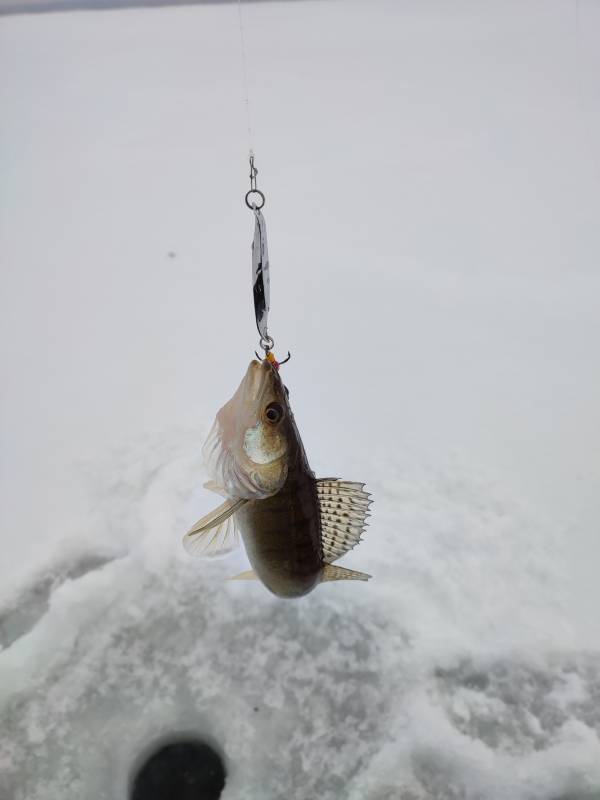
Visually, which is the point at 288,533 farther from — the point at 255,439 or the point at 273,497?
the point at 255,439

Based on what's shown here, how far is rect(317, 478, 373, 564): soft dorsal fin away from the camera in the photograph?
1.36 metres

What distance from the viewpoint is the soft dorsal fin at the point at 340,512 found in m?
1.36

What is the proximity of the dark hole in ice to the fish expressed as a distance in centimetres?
71

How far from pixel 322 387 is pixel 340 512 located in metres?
1.50

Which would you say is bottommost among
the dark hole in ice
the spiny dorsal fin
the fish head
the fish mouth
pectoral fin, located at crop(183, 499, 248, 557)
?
the dark hole in ice

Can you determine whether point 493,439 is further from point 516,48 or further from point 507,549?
point 516,48

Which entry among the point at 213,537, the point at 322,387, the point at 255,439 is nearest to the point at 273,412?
the point at 255,439

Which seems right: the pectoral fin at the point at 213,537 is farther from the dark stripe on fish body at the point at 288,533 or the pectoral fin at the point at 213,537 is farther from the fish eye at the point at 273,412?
the fish eye at the point at 273,412

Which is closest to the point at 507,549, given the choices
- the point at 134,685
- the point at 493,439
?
the point at 493,439

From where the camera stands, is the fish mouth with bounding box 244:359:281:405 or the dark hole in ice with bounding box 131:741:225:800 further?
the dark hole in ice with bounding box 131:741:225:800

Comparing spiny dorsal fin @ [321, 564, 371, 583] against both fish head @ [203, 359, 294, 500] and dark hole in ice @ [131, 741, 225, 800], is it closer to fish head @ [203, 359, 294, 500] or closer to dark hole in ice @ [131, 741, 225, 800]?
fish head @ [203, 359, 294, 500]

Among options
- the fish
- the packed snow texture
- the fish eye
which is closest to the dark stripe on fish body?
the fish

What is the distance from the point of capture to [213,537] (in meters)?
1.49

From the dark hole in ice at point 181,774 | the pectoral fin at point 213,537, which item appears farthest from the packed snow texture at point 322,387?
the pectoral fin at point 213,537
